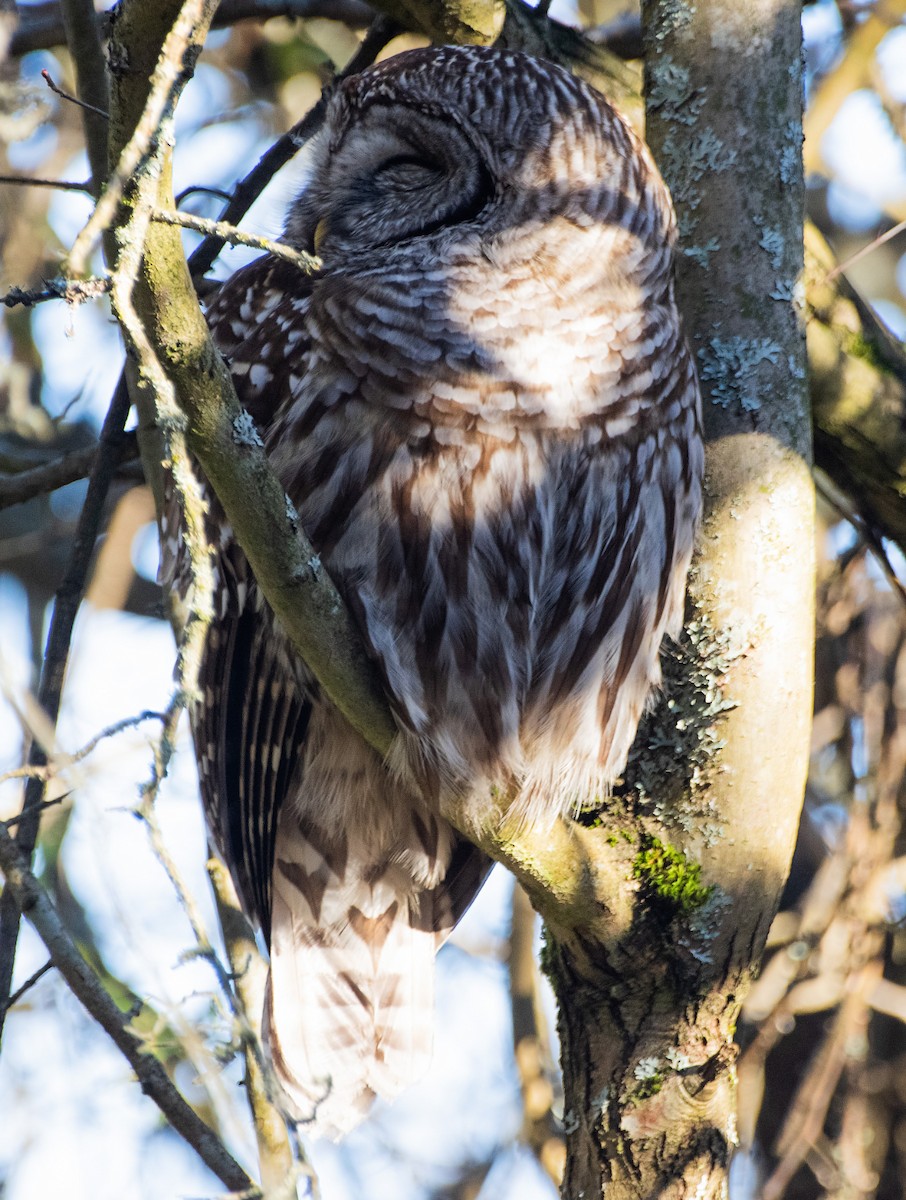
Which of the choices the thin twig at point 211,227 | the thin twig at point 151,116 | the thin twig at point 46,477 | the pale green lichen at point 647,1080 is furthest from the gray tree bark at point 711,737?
the thin twig at point 46,477

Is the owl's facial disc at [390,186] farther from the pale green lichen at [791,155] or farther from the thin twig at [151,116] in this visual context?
the thin twig at [151,116]

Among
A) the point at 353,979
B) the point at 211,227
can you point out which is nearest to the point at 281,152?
the point at 211,227

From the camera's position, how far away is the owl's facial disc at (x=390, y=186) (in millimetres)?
2834

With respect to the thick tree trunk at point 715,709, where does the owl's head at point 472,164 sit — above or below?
above

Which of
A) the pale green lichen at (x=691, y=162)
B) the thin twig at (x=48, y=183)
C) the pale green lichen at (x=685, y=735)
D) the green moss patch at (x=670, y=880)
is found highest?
the thin twig at (x=48, y=183)

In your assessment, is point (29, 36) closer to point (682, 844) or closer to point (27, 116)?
point (27, 116)

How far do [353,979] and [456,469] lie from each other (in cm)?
148

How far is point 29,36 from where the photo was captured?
364cm

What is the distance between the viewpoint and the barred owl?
243cm

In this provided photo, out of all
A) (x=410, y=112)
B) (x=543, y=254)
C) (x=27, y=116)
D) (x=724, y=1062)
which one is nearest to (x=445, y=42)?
(x=410, y=112)

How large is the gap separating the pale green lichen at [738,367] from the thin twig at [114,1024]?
1633mm

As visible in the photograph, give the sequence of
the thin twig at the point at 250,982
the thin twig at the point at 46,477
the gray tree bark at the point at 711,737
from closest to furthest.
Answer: the gray tree bark at the point at 711,737 → the thin twig at the point at 250,982 → the thin twig at the point at 46,477

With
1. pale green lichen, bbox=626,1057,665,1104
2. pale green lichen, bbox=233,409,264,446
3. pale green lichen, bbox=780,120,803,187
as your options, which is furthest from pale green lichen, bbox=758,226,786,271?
pale green lichen, bbox=626,1057,665,1104

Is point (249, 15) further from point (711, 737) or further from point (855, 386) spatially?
point (711, 737)
